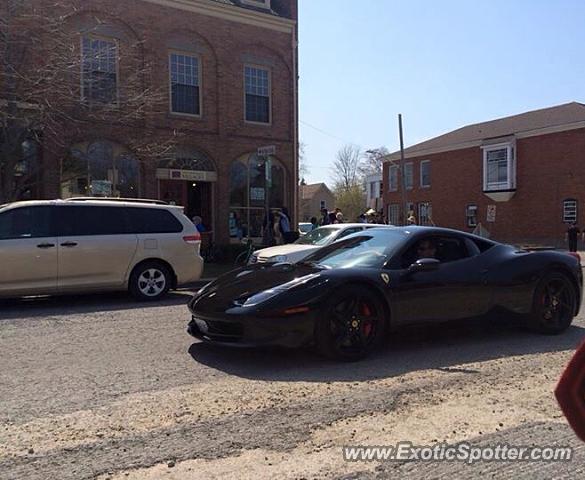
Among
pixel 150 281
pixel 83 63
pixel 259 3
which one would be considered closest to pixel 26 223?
pixel 150 281

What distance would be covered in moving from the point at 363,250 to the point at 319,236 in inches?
206

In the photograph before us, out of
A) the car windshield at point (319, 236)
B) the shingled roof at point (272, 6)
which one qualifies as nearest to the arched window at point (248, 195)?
the shingled roof at point (272, 6)

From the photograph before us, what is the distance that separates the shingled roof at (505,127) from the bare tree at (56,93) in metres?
25.8

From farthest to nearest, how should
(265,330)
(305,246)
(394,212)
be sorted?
(394,212), (305,246), (265,330)

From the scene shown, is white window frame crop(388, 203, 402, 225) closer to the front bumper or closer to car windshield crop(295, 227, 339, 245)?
car windshield crop(295, 227, 339, 245)

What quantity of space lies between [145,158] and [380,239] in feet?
41.1

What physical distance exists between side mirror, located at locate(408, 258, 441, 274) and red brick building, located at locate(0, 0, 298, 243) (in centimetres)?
939

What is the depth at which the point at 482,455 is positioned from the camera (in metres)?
3.42

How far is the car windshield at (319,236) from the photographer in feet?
37.1

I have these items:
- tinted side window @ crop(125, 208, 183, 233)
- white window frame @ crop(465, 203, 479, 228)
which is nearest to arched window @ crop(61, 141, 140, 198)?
tinted side window @ crop(125, 208, 183, 233)

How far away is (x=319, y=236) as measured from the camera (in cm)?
1164

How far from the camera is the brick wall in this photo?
3319cm

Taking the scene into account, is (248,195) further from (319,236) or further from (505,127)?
(505,127)

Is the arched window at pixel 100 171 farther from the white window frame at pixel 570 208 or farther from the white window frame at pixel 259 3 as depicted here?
the white window frame at pixel 570 208
